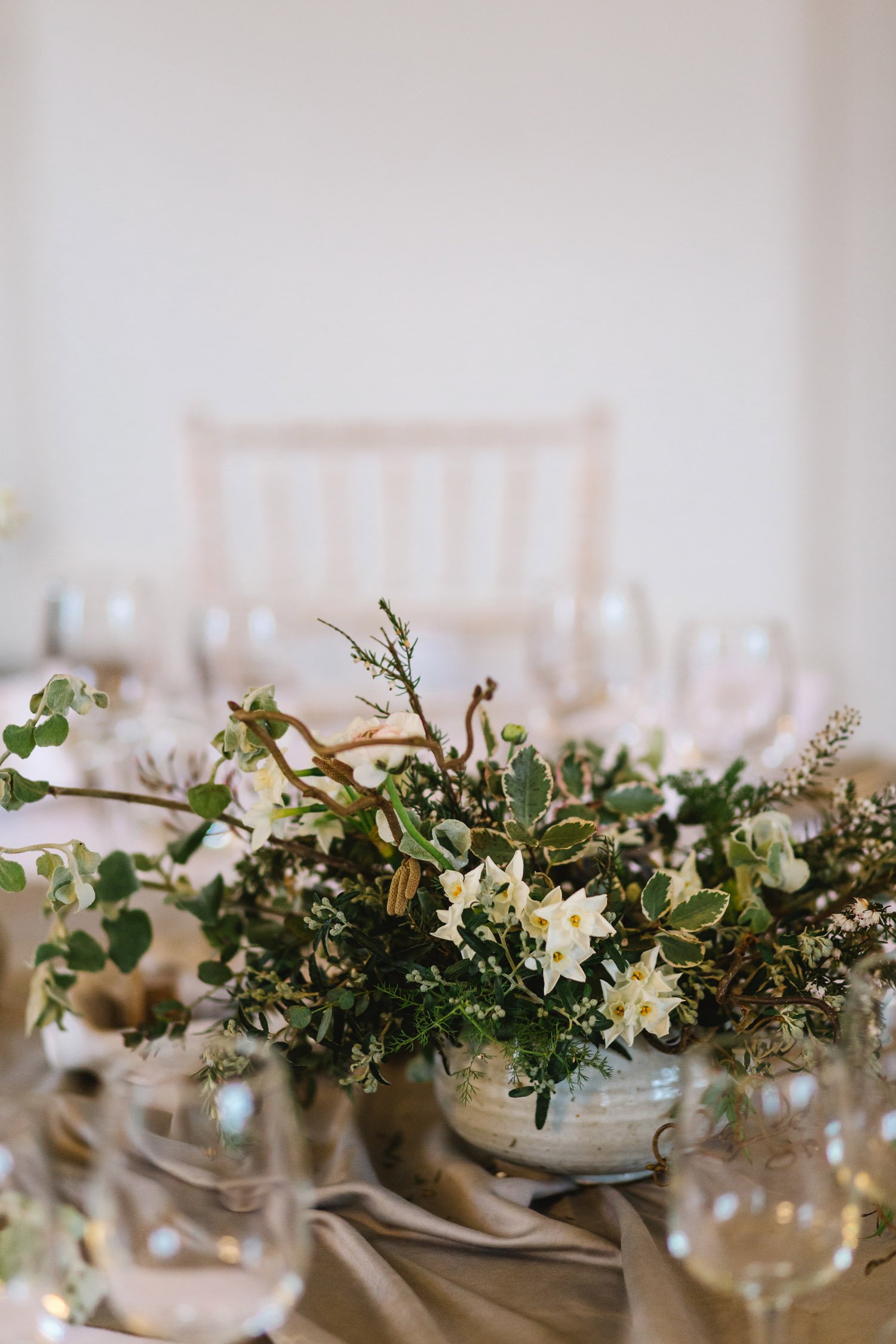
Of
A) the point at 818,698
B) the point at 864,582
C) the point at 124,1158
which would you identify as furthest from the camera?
the point at 864,582

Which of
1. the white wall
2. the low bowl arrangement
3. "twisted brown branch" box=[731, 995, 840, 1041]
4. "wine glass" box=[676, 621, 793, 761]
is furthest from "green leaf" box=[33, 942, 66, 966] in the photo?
the white wall

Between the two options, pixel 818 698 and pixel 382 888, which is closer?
pixel 382 888

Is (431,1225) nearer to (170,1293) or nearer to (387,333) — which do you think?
(170,1293)

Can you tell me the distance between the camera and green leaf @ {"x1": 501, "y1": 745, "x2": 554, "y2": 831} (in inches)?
22.2

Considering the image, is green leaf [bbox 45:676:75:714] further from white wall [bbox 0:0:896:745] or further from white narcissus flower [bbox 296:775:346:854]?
white wall [bbox 0:0:896:745]

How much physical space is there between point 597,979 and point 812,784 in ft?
0.55

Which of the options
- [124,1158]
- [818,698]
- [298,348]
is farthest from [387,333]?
[124,1158]

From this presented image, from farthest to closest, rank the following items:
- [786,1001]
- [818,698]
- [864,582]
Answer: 1. [864,582]
2. [818,698]
3. [786,1001]

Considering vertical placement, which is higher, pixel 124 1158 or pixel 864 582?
pixel 124 1158

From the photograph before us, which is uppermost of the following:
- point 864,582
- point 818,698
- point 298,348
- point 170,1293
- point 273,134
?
point 273,134

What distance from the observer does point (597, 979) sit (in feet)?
1.82

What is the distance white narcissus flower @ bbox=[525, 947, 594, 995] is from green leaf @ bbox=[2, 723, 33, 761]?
10.2 inches

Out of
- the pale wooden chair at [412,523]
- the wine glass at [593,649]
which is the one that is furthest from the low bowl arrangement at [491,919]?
the pale wooden chair at [412,523]

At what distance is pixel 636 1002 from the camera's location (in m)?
0.54
